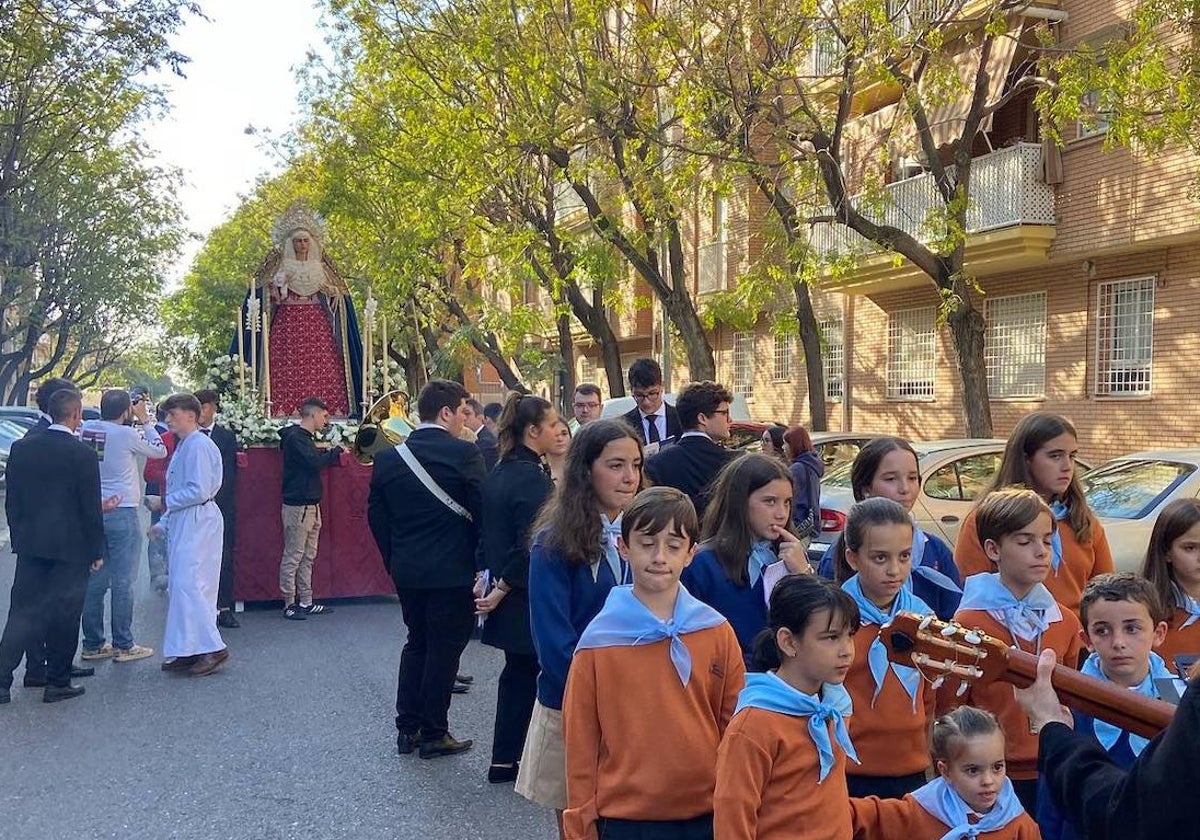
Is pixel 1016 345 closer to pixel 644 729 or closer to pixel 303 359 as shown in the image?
pixel 303 359

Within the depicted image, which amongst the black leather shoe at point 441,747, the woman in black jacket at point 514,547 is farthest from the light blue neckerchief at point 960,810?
the black leather shoe at point 441,747

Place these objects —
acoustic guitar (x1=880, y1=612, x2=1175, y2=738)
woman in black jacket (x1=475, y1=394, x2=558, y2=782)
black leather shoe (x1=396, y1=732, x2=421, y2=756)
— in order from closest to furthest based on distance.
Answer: acoustic guitar (x1=880, y1=612, x2=1175, y2=738) < woman in black jacket (x1=475, y1=394, x2=558, y2=782) < black leather shoe (x1=396, y1=732, x2=421, y2=756)

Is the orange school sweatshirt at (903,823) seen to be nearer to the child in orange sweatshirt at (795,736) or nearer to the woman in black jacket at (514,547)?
the child in orange sweatshirt at (795,736)

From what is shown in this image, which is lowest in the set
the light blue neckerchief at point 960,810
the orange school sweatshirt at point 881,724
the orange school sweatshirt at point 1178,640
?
the light blue neckerchief at point 960,810

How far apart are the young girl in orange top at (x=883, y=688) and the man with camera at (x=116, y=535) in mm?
6318

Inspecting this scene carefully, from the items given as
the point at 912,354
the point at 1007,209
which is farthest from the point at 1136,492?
the point at 912,354

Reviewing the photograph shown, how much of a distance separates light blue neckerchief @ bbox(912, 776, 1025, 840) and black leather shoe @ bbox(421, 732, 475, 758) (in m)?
3.37

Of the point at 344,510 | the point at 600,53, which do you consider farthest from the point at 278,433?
the point at 600,53

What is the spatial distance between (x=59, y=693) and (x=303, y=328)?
5.90 metres

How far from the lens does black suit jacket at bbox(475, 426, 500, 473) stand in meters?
8.58

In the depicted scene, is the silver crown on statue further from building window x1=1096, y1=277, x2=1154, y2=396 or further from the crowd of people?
building window x1=1096, y1=277, x2=1154, y2=396

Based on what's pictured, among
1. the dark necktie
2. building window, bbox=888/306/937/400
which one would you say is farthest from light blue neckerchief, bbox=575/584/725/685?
building window, bbox=888/306/937/400

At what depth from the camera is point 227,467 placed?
29.4 ft

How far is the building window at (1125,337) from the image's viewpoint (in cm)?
1563
